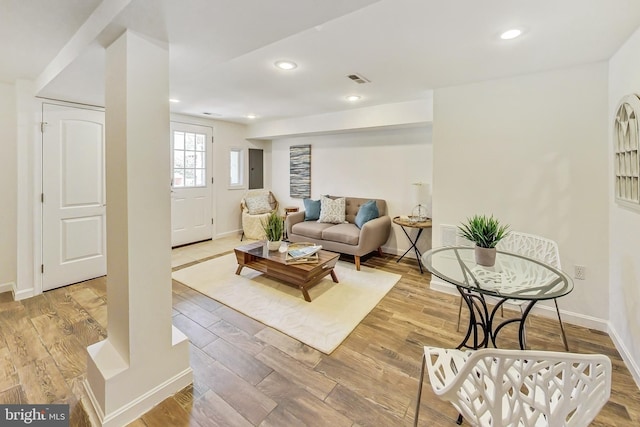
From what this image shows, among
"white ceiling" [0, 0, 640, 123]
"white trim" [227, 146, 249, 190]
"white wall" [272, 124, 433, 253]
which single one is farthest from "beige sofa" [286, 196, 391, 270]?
"white ceiling" [0, 0, 640, 123]

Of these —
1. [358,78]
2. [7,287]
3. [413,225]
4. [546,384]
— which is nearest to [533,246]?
[413,225]

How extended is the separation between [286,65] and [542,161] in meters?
2.50

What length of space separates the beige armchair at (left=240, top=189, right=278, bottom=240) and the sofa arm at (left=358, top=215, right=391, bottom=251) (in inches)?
86.6

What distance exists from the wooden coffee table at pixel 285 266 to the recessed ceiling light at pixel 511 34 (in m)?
2.42

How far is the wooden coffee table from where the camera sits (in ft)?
9.43

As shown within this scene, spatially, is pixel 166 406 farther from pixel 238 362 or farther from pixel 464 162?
pixel 464 162

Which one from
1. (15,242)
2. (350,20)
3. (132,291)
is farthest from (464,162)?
(15,242)

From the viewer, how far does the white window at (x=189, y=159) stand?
473 cm

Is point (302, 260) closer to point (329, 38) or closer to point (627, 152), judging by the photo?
point (329, 38)

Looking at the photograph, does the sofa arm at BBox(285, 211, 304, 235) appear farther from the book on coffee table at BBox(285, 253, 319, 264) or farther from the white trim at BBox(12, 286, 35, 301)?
the white trim at BBox(12, 286, 35, 301)

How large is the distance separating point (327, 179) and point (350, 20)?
3497mm

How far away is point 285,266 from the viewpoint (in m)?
2.98

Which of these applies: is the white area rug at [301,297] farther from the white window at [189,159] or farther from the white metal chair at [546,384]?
the white window at [189,159]

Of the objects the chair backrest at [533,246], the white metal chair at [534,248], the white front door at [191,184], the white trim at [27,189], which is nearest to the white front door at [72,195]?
the white trim at [27,189]
